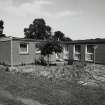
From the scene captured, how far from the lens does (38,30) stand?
6394cm

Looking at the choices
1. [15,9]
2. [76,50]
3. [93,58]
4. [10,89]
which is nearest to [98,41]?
[93,58]

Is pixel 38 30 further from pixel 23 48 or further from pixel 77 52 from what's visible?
pixel 23 48

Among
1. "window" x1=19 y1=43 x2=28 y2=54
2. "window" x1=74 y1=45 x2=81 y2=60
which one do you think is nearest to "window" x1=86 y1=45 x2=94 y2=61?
"window" x1=74 y1=45 x2=81 y2=60

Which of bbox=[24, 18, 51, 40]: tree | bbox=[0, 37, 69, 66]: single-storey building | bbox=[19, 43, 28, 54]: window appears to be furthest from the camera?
bbox=[24, 18, 51, 40]: tree

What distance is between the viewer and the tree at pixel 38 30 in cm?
6334

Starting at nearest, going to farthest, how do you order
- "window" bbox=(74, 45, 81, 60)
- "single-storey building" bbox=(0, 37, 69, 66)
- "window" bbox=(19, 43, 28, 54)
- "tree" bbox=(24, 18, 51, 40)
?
"single-storey building" bbox=(0, 37, 69, 66), "window" bbox=(19, 43, 28, 54), "window" bbox=(74, 45, 81, 60), "tree" bbox=(24, 18, 51, 40)

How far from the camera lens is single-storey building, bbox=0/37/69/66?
18547 millimetres

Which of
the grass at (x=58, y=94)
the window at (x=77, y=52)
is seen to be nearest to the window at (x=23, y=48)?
the window at (x=77, y=52)

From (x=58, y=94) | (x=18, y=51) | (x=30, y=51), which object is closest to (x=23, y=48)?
(x=30, y=51)

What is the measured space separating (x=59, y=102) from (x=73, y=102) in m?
0.54

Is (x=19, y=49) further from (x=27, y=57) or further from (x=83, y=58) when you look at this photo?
(x=83, y=58)

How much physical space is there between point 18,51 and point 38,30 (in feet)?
150

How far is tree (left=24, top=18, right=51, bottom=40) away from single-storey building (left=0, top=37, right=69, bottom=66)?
4246 cm

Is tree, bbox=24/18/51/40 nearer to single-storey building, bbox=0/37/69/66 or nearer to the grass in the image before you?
single-storey building, bbox=0/37/69/66
